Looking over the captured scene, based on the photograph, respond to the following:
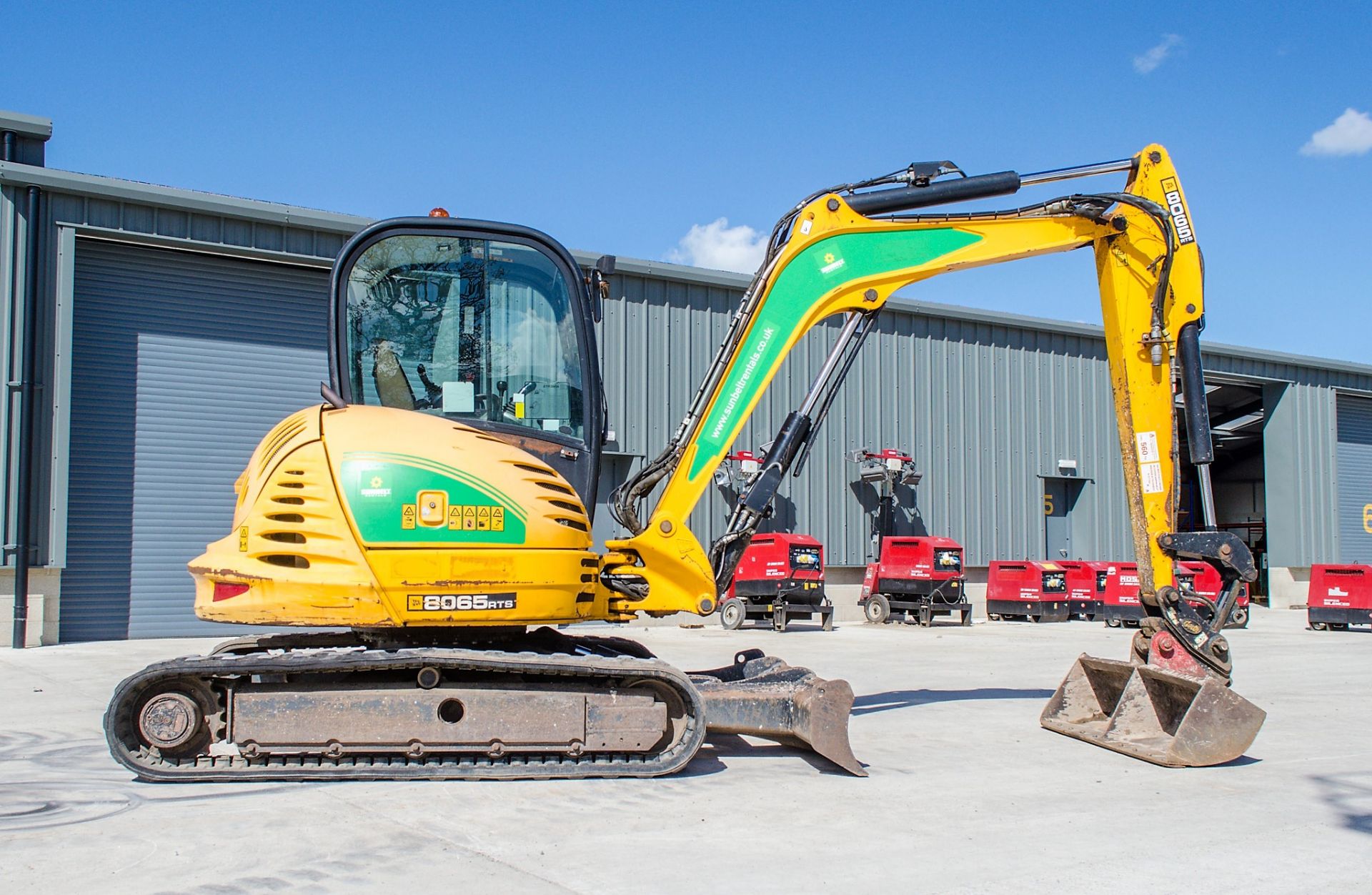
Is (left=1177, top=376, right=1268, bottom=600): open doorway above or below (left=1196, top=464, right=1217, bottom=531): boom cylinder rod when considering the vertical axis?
above

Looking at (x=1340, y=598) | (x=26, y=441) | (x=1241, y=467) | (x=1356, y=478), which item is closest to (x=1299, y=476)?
(x=1356, y=478)

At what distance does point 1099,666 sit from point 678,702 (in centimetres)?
355

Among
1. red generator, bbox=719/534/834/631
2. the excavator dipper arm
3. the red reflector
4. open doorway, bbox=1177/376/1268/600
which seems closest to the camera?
the red reflector

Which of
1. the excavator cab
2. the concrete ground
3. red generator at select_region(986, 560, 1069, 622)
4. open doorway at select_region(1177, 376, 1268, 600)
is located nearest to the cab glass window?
the excavator cab

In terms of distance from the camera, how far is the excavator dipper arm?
7484mm

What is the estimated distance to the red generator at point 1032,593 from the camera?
23500 millimetres

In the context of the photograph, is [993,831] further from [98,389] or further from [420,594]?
[98,389]

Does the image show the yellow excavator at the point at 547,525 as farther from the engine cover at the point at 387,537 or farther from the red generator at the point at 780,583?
the red generator at the point at 780,583

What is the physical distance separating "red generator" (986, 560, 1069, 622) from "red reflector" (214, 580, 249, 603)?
64.8ft

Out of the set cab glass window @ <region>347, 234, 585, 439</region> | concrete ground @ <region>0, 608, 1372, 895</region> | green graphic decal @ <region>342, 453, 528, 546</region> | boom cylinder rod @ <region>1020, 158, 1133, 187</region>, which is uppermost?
boom cylinder rod @ <region>1020, 158, 1133, 187</region>

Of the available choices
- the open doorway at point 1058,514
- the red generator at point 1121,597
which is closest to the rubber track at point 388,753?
the red generator at point 1121,597

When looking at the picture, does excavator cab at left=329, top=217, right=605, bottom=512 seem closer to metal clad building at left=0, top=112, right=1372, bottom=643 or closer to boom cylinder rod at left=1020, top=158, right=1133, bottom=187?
boom cylinder rod at left=1020, top=158, right=1133, bottom=187

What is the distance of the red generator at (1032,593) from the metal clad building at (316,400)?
4.44 ft

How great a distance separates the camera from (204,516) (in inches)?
672
